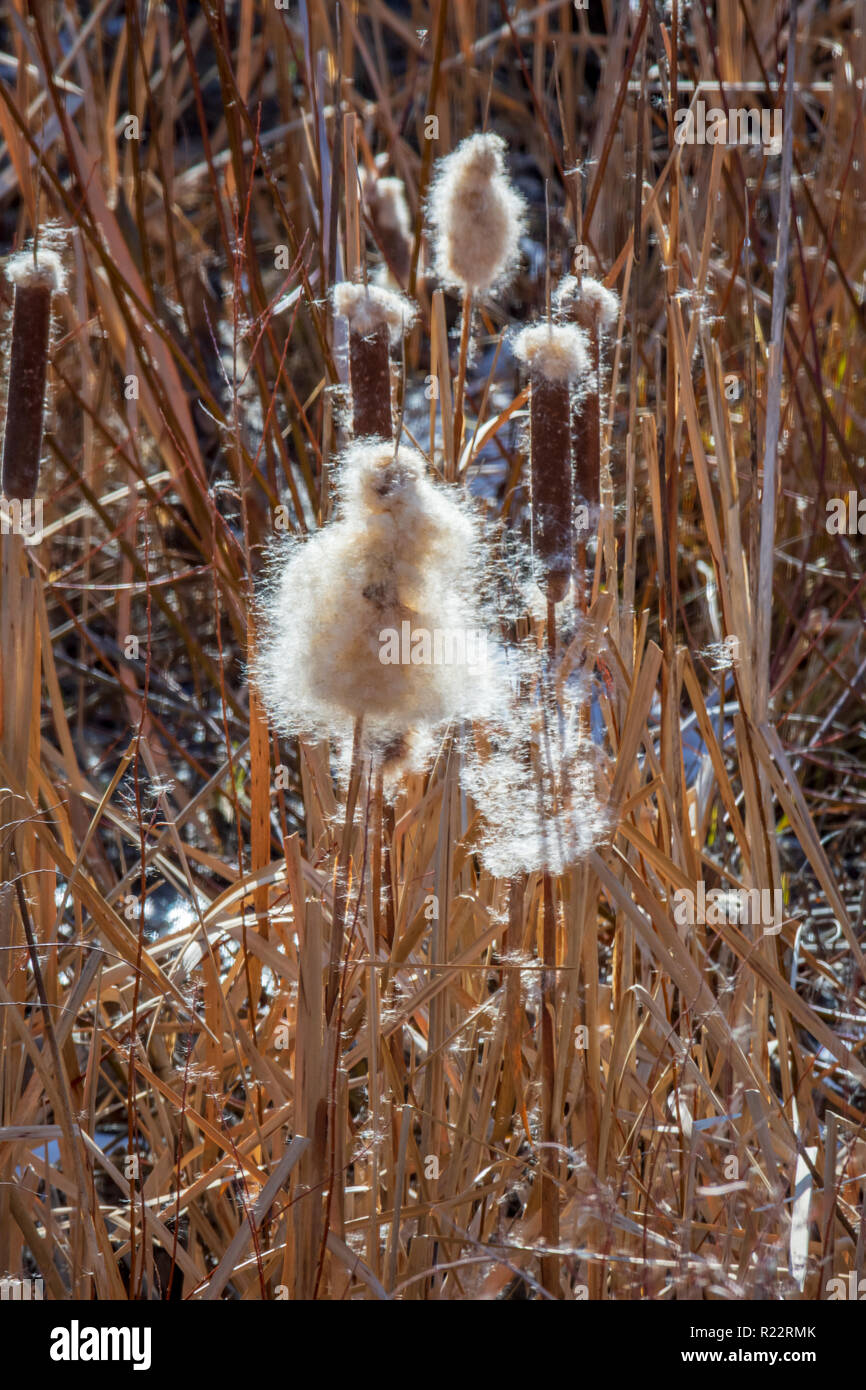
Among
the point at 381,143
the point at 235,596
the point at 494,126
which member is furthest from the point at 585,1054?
the point at 494,126

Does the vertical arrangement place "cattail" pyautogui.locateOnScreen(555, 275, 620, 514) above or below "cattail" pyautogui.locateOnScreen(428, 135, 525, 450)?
below

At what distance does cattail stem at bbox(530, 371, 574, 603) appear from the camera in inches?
29.1

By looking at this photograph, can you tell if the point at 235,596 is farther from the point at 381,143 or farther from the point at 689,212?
the point at 381,143

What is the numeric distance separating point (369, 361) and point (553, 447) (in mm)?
130

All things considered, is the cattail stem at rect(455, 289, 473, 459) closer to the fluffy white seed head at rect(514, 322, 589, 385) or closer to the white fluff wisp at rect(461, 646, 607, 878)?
the fluffy white seed head at rect(514, 322, 589, 385)

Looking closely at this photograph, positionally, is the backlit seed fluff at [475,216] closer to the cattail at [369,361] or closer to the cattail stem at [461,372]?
the cattail stem at [461,372]

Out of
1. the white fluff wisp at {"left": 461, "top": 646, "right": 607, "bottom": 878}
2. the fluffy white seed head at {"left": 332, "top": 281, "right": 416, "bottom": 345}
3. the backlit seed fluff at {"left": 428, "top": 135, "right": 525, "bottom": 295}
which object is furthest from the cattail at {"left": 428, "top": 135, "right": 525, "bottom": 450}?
the white fluff wisp at {"left": 461, "top": 646, "right": 607, "bottom": 878}

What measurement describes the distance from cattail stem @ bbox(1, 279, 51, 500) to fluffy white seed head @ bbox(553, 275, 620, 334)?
384 mm

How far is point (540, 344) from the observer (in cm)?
77

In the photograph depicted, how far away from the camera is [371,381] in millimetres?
741

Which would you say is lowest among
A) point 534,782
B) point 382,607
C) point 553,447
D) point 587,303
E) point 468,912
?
point 468,912

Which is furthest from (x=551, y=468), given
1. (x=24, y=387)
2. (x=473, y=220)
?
(x=24, y=387)

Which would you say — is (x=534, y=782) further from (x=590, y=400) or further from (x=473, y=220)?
(x=473, y=220)

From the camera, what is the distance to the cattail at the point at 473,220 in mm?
873
